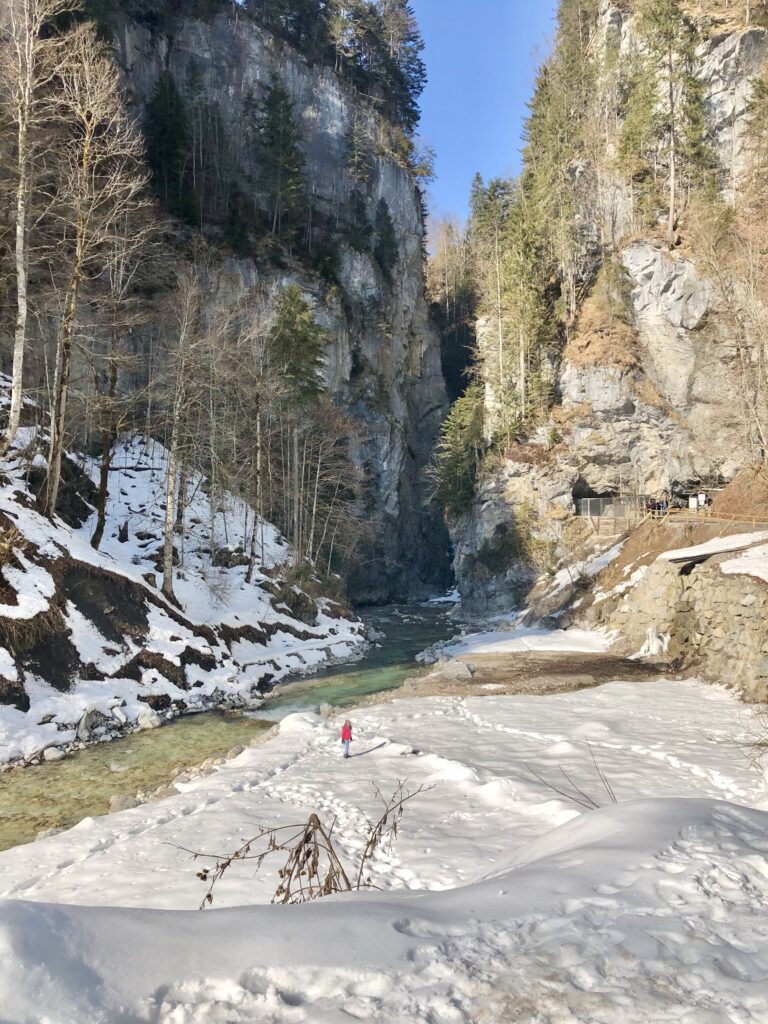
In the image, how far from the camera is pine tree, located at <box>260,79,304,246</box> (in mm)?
46531

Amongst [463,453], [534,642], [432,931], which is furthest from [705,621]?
[463,453]

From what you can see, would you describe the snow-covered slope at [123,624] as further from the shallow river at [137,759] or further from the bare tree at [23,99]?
the bare tree at [23,99]

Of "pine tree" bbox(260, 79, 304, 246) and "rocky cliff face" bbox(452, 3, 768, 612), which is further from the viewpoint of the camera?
"pine tree" bbox(260, 79, 304, 246)

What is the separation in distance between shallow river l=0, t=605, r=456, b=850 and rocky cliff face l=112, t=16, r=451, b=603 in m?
→ 29.9

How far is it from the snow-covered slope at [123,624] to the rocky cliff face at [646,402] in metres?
17.5

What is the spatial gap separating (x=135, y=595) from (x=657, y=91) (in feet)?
159

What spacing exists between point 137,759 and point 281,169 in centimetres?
4858

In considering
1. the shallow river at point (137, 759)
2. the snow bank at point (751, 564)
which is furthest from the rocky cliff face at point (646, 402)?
the shallow river at point (137, 759)

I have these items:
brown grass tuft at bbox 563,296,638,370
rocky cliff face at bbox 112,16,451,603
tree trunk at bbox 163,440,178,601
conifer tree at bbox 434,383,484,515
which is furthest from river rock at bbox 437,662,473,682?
rocky cliff face at bbox 112,16,451,603

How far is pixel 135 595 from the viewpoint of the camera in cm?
1652

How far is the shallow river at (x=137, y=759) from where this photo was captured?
8273 millimetres

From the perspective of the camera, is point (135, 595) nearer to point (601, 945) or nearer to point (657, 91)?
point (601, 945)

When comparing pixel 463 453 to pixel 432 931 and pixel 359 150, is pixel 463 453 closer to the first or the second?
pixel 359 150

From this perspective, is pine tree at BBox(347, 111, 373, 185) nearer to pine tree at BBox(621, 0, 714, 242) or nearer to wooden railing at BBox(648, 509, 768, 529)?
pine tree at BBox(621, 0, 714, 242)
